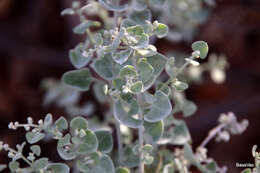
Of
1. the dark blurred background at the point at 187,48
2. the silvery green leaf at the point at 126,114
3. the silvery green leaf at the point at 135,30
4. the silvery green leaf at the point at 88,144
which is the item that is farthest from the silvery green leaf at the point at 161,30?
the dark blurred background at the point at 187,48

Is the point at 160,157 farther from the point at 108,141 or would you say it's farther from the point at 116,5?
the point at 116,5

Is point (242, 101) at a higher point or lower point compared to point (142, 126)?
higher

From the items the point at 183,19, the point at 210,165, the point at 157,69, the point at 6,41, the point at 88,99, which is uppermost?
the point at 6,41

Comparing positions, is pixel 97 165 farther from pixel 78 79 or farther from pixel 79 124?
pixel 78 79

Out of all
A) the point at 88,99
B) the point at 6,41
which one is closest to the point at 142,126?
the point at 88,99

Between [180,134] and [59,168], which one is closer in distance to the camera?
[59,168]

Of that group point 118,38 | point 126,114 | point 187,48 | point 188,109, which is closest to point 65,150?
point 126,114
